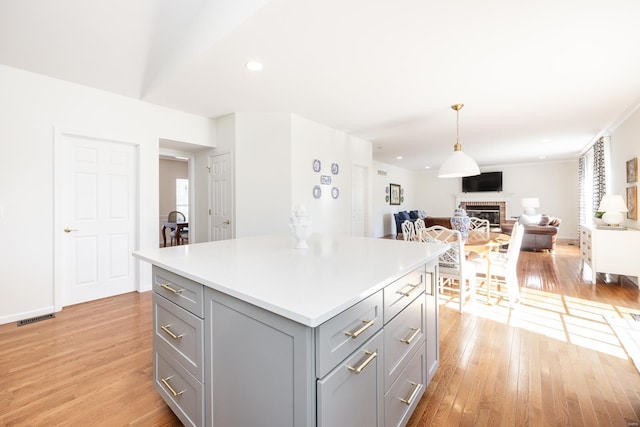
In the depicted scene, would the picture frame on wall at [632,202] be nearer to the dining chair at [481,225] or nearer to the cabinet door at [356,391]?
the dining chair at [481,225]

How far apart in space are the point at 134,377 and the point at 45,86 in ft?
10.0

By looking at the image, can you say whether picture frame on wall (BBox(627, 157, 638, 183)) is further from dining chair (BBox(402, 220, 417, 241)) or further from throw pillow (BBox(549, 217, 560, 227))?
dining chair (BBox(402, 220, 417, 241))

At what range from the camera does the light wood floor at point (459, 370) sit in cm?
153

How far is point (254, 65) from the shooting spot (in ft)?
8.54

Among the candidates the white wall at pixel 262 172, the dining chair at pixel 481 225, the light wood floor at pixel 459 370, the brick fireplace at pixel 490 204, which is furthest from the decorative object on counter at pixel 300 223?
the brick fireplace at pixel 490 204

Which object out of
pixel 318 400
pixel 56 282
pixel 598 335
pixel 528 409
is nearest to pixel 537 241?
pixel 598 335

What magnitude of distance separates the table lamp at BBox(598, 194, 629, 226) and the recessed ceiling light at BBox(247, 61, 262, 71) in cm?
490

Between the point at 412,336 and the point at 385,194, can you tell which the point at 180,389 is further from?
the point at 385,194

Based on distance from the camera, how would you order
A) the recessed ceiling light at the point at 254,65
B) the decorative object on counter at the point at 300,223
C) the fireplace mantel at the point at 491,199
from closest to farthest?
the decorative object on counter at the point at 300,223
the recessed ceiling light at the point at 254,65
the fireplace mantel at the point at 491,199

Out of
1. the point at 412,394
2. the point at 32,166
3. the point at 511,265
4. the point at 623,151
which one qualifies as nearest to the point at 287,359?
the point at 412,394

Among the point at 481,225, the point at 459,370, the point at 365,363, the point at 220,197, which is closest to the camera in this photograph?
the point at 365,363

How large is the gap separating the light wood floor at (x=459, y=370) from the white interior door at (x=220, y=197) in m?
1.42

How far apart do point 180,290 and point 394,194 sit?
356 inches

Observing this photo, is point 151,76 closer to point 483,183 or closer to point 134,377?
point 134,377
